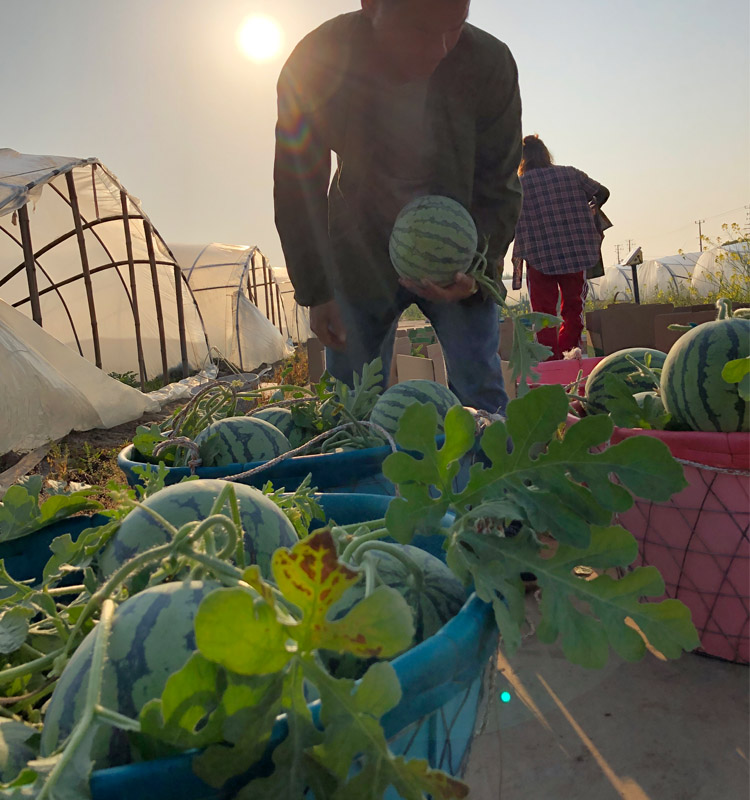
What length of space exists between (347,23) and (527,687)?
2311mm

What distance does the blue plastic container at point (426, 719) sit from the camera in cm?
50

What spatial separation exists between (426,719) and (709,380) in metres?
1.20

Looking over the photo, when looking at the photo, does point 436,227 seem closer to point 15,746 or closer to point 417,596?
point 417,596

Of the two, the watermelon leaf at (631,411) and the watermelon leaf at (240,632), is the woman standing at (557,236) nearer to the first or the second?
the watermelon leaf at (631,411)

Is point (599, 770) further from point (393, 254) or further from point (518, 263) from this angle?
point (518, 263)

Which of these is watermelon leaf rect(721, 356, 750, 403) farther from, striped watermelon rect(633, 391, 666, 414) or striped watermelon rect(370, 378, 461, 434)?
striped watermelon rect(370, 378, 461, 434)

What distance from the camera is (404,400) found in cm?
211

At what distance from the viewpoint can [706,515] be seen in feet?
5.05

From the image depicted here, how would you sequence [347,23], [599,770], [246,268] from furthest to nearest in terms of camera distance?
1. [246,268]
2. [347,23]
3. [599,770]

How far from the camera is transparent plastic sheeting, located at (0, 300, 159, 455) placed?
5.83 meters

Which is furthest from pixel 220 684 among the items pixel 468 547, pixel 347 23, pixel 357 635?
pixel 347 23

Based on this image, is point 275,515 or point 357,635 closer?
point 357,635

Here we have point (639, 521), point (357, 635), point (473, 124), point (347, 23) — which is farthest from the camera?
point (473, 124)

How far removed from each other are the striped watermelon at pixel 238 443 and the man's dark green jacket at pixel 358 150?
957 mm
